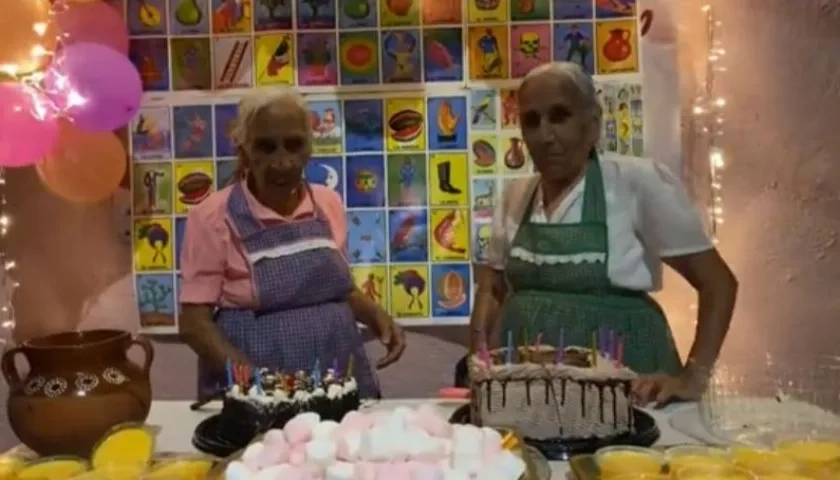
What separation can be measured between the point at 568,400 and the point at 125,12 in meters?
1.04

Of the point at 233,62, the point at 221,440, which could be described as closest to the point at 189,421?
the point at 221,440

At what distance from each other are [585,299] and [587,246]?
75 millimetres

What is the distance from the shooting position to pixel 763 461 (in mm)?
1047

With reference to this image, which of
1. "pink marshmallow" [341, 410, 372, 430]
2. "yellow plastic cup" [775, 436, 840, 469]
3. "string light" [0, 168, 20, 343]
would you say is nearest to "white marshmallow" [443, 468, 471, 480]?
"pink marshmallow" [341, 410, 372, 430]

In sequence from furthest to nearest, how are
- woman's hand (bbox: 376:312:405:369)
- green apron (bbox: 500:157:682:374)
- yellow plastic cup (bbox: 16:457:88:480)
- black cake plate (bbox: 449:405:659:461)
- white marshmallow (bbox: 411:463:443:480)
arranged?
woman's hand (bbox: 376:312:405:369) → green apron (bbox: 500:157:682:374) → black cake plate (bbox: 449:405:659:461) → yellow plastic cup (bbox: 16:457:88:480) → white marshmallow (bbox: 411:463:443:480)

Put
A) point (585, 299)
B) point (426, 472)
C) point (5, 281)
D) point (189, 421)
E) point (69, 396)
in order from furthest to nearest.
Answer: point (5, 281), point (585, 299), point (189, 421), point (69, 396), point (426, 472)

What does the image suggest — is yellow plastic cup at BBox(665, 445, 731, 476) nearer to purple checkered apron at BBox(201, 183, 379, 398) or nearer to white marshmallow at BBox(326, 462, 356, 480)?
white marshmallow at BBox(326, 462, 356, 480)

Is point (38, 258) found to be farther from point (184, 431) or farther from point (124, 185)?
point (184, 431)

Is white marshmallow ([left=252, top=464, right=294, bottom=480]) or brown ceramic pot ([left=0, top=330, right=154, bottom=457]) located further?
brown ceramic pot ([left=0, top=330, right=154, bottom=457])

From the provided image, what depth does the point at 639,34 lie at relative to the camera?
175 centimetres

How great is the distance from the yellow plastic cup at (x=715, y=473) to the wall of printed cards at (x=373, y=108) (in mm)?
775

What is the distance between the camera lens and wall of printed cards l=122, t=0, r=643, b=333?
1.77 m

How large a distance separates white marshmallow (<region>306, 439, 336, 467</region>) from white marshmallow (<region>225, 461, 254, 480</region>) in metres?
0.06

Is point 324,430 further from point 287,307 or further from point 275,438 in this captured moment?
point 287,307
